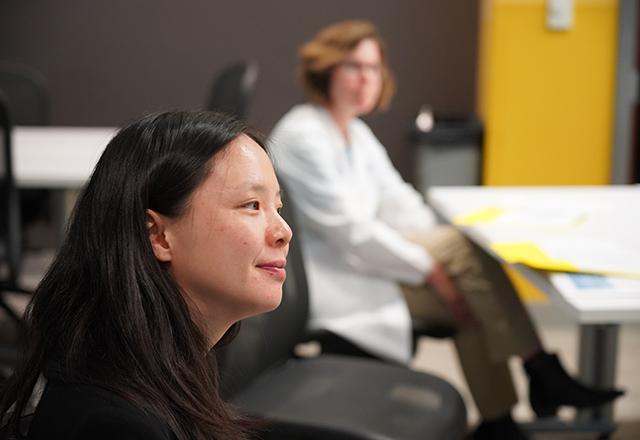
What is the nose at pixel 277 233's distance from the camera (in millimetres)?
1016

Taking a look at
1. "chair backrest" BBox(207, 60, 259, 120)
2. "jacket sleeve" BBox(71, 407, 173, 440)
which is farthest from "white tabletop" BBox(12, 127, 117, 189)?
"jacket sleeve" BBox(71, 407, 173, 440)

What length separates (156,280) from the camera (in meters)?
0.96

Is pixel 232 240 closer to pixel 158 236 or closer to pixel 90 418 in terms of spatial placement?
pixel 158 236

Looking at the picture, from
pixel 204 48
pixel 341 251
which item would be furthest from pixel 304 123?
pixel 204 48

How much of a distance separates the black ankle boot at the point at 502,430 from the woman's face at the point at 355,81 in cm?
88

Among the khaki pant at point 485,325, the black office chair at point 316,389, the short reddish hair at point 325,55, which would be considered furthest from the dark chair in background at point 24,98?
the black office chair at point 316,389

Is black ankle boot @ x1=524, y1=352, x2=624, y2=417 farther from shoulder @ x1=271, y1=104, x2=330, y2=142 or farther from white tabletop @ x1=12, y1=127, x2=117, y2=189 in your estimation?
white tabletop @ x1=12, y1=127, x2=117, y2=189

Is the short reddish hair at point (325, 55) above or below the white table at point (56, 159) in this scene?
above

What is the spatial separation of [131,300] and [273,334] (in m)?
1.12

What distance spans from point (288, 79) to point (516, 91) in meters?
1.29

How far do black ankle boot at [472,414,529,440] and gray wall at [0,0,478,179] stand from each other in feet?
8.10

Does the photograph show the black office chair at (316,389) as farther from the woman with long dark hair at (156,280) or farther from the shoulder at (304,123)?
the woman with long dark hair at (156,280)

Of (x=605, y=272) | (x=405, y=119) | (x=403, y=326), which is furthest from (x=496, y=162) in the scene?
(x=605, y=272)

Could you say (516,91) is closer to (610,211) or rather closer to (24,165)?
(610,211)
